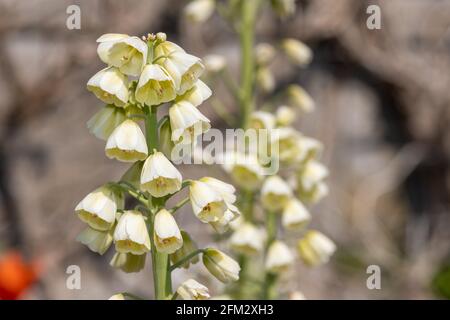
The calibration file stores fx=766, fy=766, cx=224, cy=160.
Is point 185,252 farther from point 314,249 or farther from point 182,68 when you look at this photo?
point 314,249

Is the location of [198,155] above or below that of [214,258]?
above

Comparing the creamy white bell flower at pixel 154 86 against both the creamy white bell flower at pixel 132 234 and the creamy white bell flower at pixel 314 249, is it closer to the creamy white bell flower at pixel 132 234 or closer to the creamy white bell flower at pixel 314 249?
Answer: the creamy white bell flower at pixel 132 234

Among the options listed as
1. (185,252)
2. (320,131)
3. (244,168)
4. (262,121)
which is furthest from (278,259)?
(320,131)

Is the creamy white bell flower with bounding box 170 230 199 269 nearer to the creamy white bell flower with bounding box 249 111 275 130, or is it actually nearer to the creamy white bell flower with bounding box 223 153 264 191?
the creamy white bell flower with bounding box 223 153 264 191

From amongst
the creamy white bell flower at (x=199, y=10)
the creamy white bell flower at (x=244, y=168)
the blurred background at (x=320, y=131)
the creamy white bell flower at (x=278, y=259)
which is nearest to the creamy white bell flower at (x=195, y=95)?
the creamy white bell flower at (x=244, y=168)

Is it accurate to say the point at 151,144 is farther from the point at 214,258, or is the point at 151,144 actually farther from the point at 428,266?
the point at 428,266

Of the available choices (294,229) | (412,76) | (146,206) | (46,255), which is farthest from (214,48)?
(146,206)
